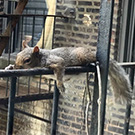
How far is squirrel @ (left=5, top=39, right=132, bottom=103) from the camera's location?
6.71 ft

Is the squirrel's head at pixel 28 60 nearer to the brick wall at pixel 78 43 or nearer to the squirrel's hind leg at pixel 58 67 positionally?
the squirrel's hind leg at pixel 58 67

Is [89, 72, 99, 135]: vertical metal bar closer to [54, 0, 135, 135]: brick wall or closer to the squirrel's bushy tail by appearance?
the squirrel's bushy tail

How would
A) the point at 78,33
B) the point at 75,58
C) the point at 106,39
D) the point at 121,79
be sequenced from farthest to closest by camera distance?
1. the point at 78,33
2. the point at 75,58
3. the point at 121,79
4. the point at 106,39

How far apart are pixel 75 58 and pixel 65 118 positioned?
2.99 m

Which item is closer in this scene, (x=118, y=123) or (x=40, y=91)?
(x=118, y=123)

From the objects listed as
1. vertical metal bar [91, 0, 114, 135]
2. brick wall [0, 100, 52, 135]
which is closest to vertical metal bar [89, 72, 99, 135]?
vertical metal bar [91, 0, 114, 135]

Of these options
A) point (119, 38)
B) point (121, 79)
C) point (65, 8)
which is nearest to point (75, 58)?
point (121, 79)

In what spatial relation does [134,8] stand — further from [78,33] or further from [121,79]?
[121,79]

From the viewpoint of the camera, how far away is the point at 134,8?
4836 millimetres

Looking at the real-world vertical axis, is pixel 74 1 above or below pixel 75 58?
above

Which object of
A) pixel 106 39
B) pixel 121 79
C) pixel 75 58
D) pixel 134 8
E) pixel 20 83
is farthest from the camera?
pixel 20 83

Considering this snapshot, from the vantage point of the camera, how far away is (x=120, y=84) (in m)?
2.05

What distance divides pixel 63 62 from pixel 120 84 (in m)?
0.46

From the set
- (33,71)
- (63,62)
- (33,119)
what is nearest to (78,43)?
(33,119)
